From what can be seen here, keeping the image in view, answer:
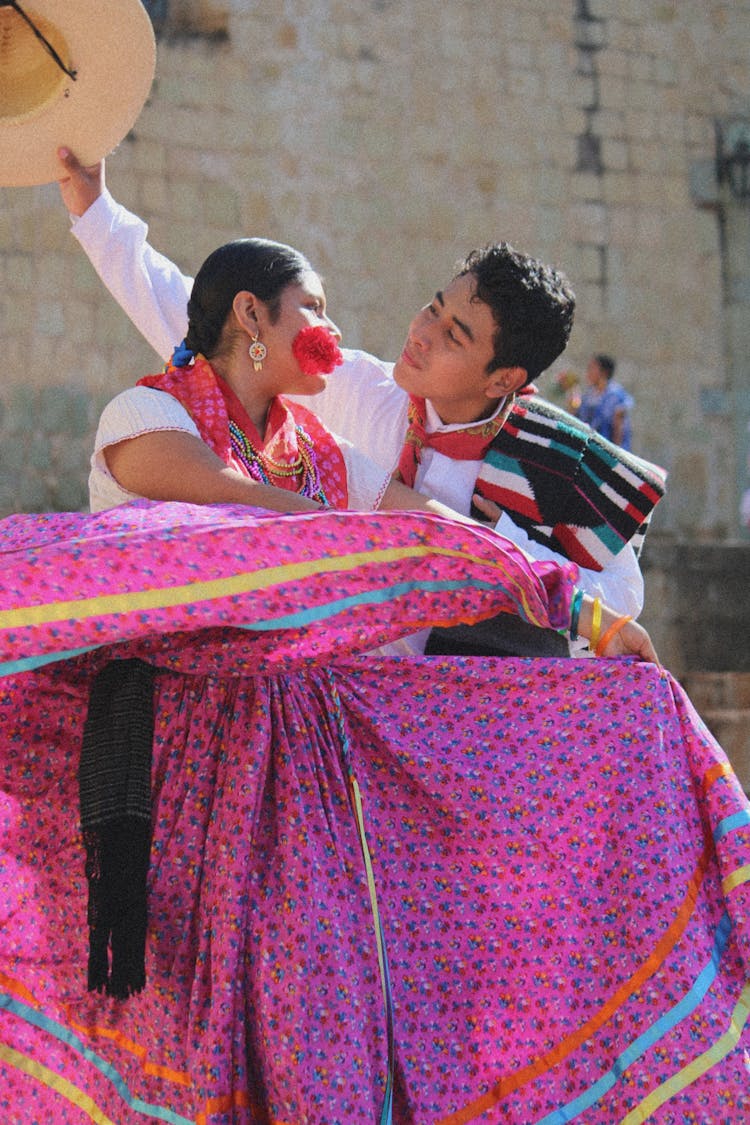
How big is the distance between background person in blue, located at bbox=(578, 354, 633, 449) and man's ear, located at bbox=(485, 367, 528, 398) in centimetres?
771

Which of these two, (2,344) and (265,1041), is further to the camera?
(2,344)

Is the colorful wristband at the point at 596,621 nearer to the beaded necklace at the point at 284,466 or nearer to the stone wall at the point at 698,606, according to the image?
the beaded necklace at the point at 284,466

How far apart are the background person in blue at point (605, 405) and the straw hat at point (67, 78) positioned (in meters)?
8.19

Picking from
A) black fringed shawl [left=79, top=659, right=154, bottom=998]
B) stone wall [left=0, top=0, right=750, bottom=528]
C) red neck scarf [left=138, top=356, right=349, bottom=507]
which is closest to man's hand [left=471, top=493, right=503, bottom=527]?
red neck scarf [left=138, top=356, right=349, bottom=507]

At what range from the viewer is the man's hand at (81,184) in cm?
389

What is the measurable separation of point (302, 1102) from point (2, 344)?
9.74 meters

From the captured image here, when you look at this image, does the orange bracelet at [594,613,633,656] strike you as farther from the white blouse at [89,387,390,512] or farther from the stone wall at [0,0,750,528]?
the stone wall at [0,0,750,528]

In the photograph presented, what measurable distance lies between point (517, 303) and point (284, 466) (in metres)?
0.87

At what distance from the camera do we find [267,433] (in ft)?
11.3

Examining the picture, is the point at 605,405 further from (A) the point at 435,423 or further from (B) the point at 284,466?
(B) the point at 284,466

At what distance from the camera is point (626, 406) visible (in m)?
11.8

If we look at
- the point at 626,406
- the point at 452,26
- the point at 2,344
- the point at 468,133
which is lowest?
the point at 626,406

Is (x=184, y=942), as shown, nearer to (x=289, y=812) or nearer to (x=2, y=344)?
(x=289, y=812)

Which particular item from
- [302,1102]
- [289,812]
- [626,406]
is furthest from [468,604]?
[626,406]
